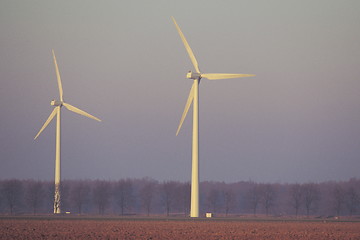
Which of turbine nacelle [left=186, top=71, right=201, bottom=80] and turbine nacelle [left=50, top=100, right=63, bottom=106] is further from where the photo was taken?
turbine nacelle [left=50, top=100, right=63, bottom=106]

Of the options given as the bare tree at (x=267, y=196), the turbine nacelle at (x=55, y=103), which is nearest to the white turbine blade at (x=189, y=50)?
the turbine nacelle at (x=55, y=103)

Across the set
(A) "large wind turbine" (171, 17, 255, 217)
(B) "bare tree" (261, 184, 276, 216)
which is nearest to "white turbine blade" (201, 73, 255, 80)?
(A) "large wind turbine" (171, 17, 255, 217)

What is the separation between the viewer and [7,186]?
573 ft

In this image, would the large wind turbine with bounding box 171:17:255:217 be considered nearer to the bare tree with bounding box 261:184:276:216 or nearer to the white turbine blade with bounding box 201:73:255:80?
the white turbine blade with bounding box 201:73:255:80

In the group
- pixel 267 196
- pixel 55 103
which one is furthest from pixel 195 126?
pixel 267 196

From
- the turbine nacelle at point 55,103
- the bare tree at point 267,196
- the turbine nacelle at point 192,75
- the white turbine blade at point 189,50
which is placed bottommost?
the bare tree at point 267,196

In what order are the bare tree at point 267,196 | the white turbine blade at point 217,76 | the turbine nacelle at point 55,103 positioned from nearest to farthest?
the white turbine blade at point 217,76 < the turbine nacelle at point 55,103 < the bare tree at point 267,196

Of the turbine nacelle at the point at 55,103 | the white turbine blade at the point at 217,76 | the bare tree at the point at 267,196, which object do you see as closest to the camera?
the white turbine blade at the point at 217,76

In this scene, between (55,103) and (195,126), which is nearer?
(195,126)

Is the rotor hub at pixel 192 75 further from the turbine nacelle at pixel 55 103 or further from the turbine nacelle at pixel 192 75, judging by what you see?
the turbine nacelle at pixel 55 103

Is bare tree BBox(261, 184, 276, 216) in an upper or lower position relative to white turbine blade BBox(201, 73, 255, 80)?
lower

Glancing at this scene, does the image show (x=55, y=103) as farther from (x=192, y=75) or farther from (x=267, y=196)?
(x=267, y=196)

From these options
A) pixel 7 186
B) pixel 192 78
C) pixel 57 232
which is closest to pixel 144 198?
pixel 7 186

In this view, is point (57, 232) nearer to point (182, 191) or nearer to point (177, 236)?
point (177, 236)
